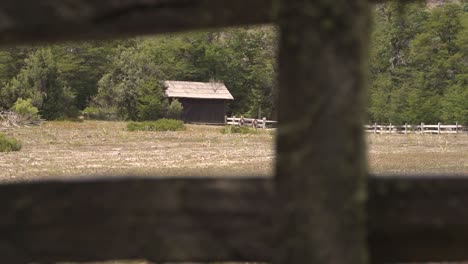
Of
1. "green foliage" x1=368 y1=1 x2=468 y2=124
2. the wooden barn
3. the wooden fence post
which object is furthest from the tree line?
the wooden fence post

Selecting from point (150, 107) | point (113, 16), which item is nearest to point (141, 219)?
point (113, 16)

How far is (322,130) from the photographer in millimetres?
1773

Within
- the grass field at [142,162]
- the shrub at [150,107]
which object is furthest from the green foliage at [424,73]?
the grass field at [142,162]

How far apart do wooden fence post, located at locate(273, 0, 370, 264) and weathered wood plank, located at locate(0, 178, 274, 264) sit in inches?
7.5

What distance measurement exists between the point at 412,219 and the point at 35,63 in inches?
2624

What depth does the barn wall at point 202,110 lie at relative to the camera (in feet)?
235

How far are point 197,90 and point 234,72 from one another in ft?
31.1

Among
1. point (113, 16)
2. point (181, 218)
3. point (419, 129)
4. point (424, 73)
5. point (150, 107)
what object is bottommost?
point (419, 129)

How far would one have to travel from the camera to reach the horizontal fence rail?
6.54 feet

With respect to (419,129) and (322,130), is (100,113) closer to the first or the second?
(419,129)

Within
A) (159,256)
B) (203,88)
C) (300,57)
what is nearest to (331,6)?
(300,57)

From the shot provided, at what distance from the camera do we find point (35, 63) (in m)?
65.4

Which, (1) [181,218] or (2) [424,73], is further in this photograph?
(2) [424,73]

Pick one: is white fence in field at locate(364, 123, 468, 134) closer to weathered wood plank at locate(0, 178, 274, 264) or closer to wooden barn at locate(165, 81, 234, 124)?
wooden barn at locate(165, 81, 234, 124)
